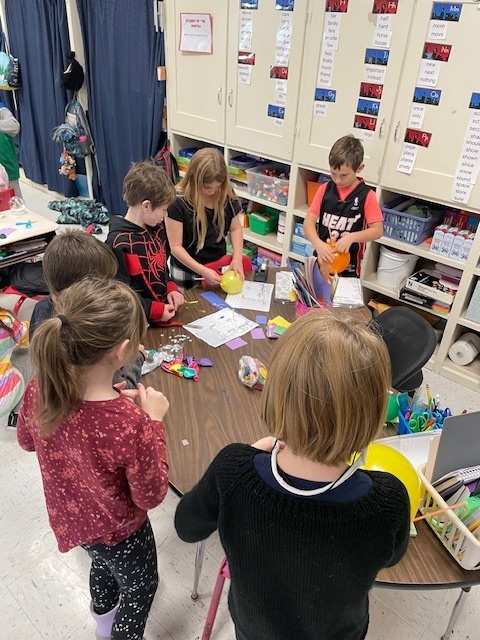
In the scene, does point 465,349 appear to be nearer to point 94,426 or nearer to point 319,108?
point 319,108

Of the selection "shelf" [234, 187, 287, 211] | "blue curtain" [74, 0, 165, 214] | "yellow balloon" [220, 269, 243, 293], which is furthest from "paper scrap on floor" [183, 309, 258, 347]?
"blue curtain" [74, 0, 165, 214]

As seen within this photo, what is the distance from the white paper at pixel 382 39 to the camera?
243 centimetres

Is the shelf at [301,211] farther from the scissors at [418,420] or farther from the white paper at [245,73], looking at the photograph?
the scissors at [418,420]

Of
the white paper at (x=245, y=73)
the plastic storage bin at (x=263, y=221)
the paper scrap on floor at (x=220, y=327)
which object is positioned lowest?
the plastic storage bin at (x=263, y=221)

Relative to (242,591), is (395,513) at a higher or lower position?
higher

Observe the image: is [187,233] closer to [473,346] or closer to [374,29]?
[374,29]

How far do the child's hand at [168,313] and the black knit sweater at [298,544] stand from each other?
3.37ft

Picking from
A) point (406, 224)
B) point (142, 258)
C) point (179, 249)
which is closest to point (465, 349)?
point (406, 224)

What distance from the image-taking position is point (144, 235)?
1.82 meters

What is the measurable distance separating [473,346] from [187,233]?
1787mm

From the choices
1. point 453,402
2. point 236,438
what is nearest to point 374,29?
point 453,402

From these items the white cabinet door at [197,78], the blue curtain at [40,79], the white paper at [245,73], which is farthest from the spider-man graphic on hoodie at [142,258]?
the blue curtain at [40,79]

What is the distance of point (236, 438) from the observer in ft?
4.50

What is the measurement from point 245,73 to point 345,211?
4.28ft
